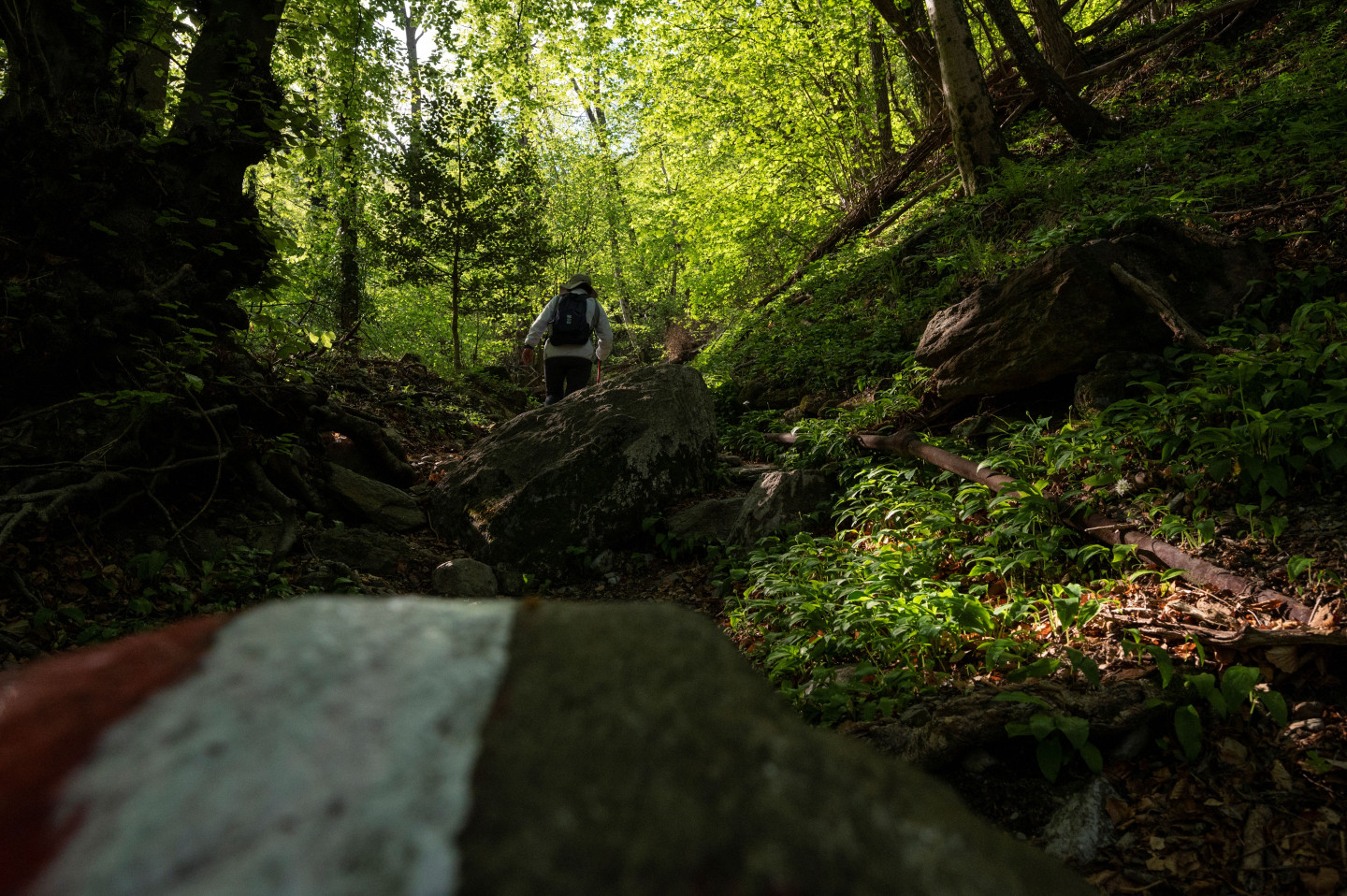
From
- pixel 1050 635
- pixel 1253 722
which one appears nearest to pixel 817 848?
pixel 1253 722

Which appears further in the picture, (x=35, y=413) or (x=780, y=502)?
(x=780, y=502)

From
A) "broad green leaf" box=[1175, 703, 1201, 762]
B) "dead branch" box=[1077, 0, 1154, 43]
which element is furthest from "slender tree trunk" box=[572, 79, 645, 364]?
"broad green leaf" box=[1175, 703, 1201, 762]

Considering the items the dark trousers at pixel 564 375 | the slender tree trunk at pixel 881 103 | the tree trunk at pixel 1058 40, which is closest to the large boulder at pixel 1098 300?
the dark trousers at pixel 564 375

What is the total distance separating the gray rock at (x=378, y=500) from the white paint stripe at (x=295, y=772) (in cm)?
545

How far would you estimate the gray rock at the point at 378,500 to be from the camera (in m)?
5.76

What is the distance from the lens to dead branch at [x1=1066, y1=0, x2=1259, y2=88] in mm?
9398

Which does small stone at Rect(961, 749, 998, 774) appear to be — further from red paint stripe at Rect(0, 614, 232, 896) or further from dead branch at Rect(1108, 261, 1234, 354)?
dead branch at Rect(1108, 261, 1234, 354)

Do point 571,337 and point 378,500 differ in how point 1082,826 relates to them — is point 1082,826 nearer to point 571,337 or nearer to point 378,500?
point 378,500

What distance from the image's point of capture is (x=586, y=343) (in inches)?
318

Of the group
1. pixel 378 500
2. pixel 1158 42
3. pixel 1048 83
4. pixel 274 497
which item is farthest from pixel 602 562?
pixel 1158 42

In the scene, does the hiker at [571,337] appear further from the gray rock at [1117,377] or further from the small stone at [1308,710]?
the small stone at [1308,710]

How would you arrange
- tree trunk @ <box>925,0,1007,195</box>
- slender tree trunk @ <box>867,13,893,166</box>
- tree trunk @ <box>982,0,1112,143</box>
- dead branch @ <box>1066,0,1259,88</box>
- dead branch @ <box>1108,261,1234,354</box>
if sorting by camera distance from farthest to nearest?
slender tree trunk @ <box>867,13,893,166</box>, dead branch @ <box>1066,0,1259,88</box>, tree trunk @ <box>982,0,1112,143</box>, tree trunk @ <box>925,0,1007,195</box>, dead branch @ <box>1108,261,1234,354</box>

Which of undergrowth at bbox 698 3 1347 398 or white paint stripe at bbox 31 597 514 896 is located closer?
white paint stripe at bbox 31 597 514 896

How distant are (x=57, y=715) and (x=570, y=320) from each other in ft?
24.3
